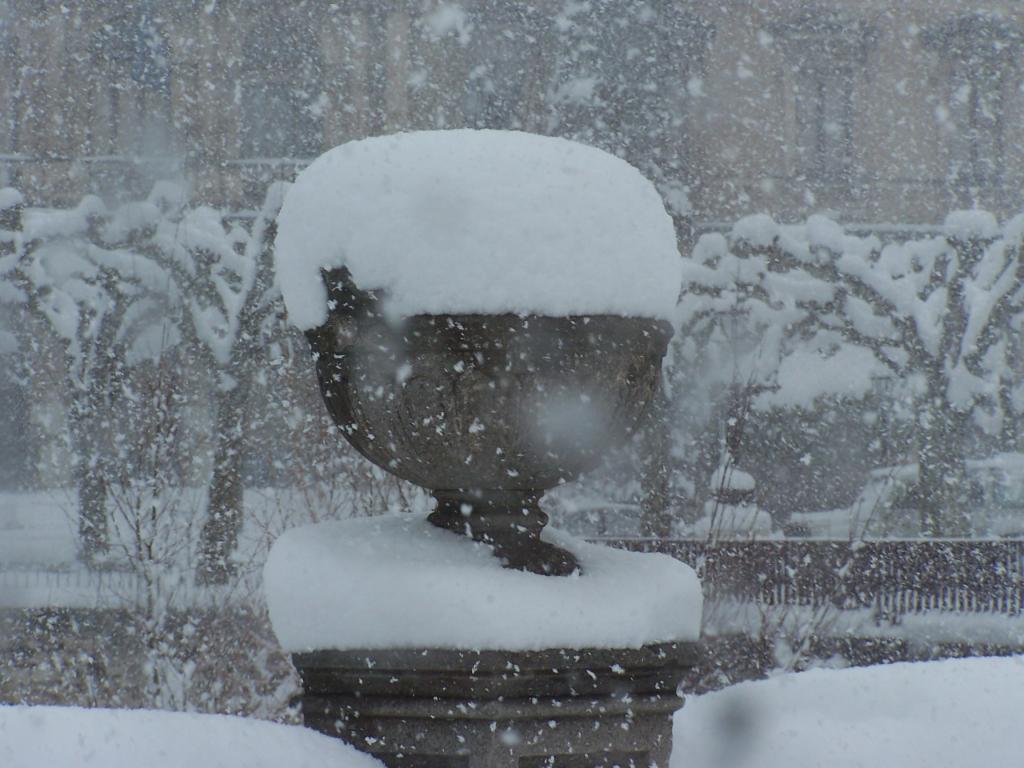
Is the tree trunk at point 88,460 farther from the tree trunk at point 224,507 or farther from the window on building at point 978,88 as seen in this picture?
the window on building at point 978,88

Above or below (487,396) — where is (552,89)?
above

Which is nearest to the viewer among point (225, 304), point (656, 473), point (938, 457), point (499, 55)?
point (656, 473)

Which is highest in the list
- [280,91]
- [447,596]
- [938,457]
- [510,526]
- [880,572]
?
[280,91]

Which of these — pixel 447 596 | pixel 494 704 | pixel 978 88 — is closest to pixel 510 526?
pixel 447 596

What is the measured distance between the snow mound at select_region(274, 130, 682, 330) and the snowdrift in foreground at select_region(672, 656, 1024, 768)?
135cm

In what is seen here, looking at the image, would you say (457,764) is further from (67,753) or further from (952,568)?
(952,568)

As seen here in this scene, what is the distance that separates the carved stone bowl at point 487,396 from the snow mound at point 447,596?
0.15 meters

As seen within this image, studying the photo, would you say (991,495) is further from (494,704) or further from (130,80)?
(494,704)

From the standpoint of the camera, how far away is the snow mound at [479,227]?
3178mm

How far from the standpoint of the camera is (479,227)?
3184 millimetres

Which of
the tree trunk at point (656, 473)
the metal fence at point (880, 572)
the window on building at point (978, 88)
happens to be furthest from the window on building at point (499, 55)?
the metal fence at point (880, 572)

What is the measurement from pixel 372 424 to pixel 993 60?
22241mm

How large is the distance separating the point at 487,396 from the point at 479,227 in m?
0.42

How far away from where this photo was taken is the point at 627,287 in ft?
10.9
